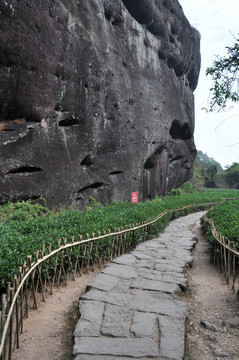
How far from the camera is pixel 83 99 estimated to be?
39.3 feet

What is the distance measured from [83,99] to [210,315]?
10.1m

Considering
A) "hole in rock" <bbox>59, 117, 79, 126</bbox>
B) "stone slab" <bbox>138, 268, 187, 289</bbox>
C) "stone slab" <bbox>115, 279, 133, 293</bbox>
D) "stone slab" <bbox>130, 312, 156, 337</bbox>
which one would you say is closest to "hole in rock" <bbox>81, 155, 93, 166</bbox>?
"hole in rock" <bbox>59, 117, 79, 126</bbox>

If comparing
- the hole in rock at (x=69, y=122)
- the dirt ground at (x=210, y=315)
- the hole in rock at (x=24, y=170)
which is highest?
the hole in rock at (x=69, y=122)

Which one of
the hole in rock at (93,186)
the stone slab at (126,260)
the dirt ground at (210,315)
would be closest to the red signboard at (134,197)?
the hole in rock at (93,186)

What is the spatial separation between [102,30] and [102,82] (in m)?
2.45

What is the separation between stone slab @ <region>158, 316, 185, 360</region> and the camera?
251 cm

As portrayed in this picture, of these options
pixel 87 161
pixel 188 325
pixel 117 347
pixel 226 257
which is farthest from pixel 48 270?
pixel 87 161

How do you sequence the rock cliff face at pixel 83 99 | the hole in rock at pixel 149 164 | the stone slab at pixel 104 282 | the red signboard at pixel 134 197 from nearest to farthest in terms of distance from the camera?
the stone slab at pixel 104 282 < the rock cliff face at pixel 83 99 < the red signboard at pixel 134 197 < the hole in rock at pixel 149 164

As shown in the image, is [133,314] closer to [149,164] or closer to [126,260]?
[126,260]

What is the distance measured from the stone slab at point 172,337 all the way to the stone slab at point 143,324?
0.09 m

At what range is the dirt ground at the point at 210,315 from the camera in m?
2.82

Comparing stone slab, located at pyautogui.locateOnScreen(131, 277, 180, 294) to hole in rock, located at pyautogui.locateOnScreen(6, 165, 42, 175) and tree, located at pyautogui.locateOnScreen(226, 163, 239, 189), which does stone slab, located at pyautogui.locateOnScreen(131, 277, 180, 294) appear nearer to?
hole in rock, located at pyautogui.locateOnScreen(6, 165, 42, 175)

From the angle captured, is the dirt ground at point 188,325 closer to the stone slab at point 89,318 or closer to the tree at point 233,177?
the stone slab at point 89,318

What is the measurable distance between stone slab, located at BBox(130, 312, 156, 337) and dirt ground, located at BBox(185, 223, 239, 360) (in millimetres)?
389
